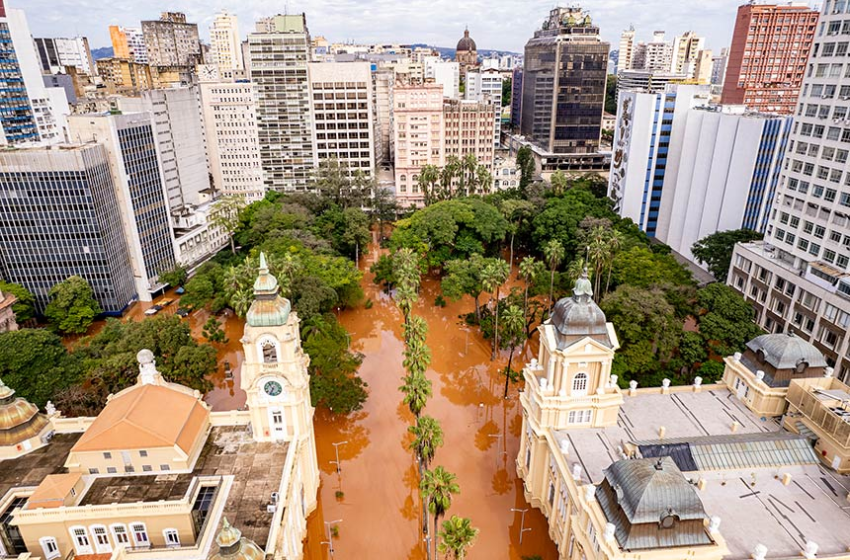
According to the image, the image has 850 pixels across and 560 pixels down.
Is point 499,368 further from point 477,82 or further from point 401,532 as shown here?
point 477,82

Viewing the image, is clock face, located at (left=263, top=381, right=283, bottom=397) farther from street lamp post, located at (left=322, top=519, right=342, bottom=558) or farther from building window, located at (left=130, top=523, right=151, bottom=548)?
street lamp post, located at (left=322, top=519, right=342, bottom=558)

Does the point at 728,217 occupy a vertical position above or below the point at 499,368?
above

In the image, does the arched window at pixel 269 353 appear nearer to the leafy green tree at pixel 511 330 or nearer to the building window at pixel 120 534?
the building window at pixel 120 534

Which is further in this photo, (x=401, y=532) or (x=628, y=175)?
(x=628, y=175)

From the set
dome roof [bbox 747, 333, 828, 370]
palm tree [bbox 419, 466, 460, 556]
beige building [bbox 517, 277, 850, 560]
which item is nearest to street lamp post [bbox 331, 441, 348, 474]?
beige building [bbox 517, 277, 850, 560]

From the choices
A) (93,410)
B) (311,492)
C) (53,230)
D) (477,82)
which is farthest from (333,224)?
(477,82)

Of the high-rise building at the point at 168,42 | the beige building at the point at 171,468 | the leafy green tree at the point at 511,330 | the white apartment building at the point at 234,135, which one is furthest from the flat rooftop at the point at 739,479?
the high-rise building at the point at 168,42
